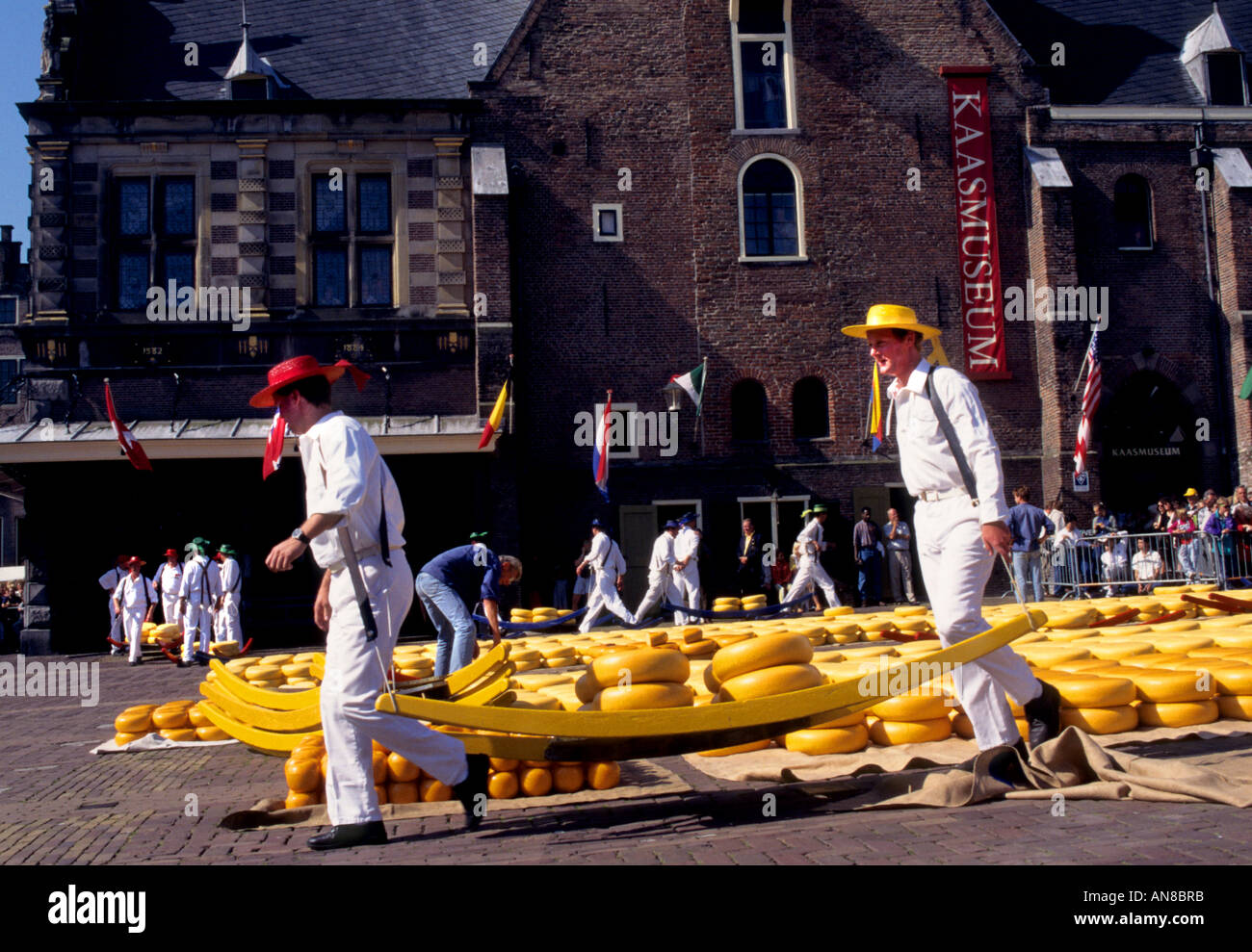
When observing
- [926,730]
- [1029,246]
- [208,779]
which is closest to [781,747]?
[926,730]

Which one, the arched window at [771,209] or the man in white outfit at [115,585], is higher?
the arched window at [771,209]

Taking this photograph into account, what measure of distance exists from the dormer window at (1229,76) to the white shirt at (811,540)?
15760mm

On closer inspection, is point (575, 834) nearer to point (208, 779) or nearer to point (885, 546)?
point (208, 779)

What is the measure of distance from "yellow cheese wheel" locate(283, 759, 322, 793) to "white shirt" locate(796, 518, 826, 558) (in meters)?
14.7

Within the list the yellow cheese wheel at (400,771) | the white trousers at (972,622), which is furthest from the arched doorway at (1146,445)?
the yellow cheese wheel at (400,771)

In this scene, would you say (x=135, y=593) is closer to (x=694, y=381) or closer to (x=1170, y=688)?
(x=694, y=381)

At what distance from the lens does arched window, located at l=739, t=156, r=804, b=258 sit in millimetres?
25266

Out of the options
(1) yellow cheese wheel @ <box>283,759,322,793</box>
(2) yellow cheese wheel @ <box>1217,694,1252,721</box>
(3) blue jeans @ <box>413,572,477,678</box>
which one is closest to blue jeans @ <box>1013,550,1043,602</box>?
(3) blue jeans @ <box>413,572,477,678</box>

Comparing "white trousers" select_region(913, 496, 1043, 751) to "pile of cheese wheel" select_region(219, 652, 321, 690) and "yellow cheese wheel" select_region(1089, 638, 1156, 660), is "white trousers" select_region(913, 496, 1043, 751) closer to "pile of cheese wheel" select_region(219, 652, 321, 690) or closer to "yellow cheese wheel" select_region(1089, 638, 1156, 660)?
"yellow cheese wheel" select_region(1089, 638, 1156, 660)

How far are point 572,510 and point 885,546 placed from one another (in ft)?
21.7

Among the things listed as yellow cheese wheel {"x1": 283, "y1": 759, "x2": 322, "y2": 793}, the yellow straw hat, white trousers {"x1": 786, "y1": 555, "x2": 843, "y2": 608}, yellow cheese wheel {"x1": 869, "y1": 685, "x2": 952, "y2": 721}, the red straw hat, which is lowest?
yellow cheese wheel {"x1": 283, "y1": 759, "x2": 322, "y2": 793}

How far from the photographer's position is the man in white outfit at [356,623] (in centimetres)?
529

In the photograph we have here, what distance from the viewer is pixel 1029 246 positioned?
25.5 meters

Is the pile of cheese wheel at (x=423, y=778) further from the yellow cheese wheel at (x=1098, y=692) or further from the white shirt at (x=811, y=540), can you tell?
the white shirt at (x=811, y=540)
